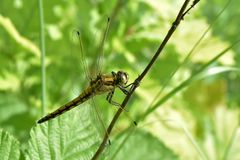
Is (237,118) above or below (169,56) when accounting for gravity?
below

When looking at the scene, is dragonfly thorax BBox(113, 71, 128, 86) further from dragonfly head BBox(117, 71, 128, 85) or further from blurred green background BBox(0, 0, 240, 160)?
blurred green background BBox(0, 0, 240, 160)

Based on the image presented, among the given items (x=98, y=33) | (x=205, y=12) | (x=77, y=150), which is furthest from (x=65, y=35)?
(x=205, y=12)

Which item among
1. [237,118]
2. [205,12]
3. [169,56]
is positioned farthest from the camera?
[205,12]

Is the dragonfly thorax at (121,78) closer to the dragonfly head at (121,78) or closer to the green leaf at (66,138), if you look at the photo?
the dragonfly head at (121,78)

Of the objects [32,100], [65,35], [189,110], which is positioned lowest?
[189,110]

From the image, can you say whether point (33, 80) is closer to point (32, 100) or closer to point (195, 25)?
point (32, 100)

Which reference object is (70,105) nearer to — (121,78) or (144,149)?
(121,78)

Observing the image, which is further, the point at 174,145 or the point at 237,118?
the point at 237,118

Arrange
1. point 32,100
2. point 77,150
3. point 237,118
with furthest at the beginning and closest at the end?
point 237,118
point 32,100
point 77,150
